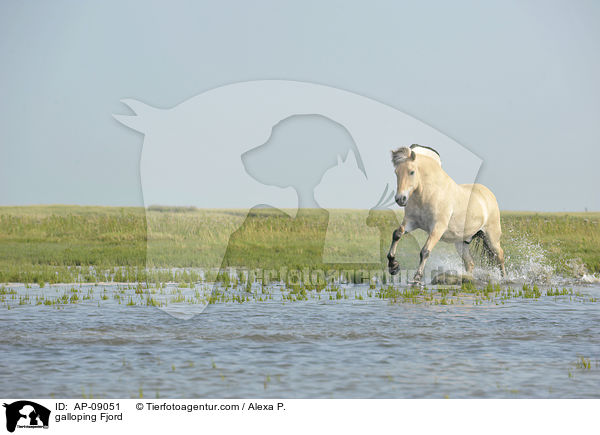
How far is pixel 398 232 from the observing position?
43.9ft

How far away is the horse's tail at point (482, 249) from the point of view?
16.2 m

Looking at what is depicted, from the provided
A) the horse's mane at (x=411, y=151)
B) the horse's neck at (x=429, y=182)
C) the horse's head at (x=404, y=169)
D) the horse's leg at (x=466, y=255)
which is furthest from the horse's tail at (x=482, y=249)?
the horse's head at (x=404, y=169)

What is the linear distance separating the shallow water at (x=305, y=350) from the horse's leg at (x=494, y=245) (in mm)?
3959

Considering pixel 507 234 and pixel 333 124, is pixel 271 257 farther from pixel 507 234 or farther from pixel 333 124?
pixel 507 234

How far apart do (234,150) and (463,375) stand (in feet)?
19.6

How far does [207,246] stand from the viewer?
23.3m

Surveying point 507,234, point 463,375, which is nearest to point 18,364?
point 463,375

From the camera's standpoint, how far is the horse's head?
12.9 meters

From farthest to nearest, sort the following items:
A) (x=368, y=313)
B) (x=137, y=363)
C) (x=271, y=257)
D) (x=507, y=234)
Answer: (x=507, y=234) → (x=271, y=257) → (x=368, y=313) → (x=137, y=363)

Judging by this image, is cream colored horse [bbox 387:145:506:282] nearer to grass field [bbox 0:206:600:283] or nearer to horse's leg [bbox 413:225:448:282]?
horse's leg [bbox 413:225:448:282]

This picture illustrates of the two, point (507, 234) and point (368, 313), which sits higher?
point (507, 234)

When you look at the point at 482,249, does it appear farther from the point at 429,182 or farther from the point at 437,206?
the point at 429,182
